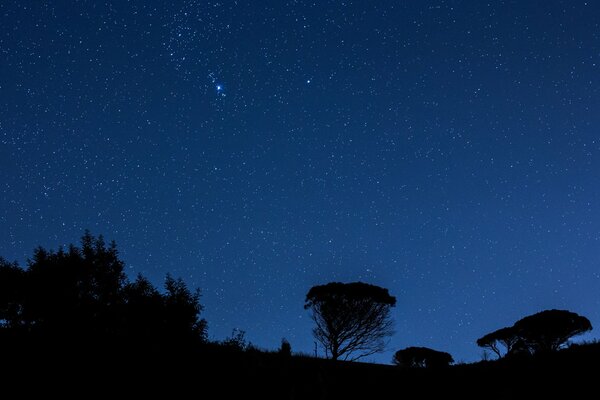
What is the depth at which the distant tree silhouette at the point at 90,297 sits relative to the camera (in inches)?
921

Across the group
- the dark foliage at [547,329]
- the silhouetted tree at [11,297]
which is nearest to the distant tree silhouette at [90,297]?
the silhouetted tree at [11,297]

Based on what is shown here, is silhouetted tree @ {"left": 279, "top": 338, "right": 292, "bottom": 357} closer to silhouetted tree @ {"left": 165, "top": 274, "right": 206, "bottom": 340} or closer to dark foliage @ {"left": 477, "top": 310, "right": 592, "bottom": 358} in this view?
silhouetted tree @ {"left": 165, "top": 274, "right": 206, "bottom": 340}

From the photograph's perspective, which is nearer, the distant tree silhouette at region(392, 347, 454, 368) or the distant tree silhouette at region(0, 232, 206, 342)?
the distant tree silhouette at region(0, 232, 206, 342)

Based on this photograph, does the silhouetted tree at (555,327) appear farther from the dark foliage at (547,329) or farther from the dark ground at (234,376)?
the dark ground at (234,376)

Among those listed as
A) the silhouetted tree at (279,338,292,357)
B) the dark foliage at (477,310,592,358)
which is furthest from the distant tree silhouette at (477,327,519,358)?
the silhouetted tree at (279,338,292,357)

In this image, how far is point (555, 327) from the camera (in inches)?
1684

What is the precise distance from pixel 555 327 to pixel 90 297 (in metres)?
40.9

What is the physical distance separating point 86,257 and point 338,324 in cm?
2492

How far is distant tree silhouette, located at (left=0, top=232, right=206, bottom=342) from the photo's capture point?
2338 centimetres

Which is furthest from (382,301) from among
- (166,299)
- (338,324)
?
(166,299)

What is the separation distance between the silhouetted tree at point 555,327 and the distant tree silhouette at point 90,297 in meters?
34.1

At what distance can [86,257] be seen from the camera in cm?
2589

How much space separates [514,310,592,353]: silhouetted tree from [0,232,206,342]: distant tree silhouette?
34.1m

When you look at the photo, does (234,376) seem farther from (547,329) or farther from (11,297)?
(547,329)
